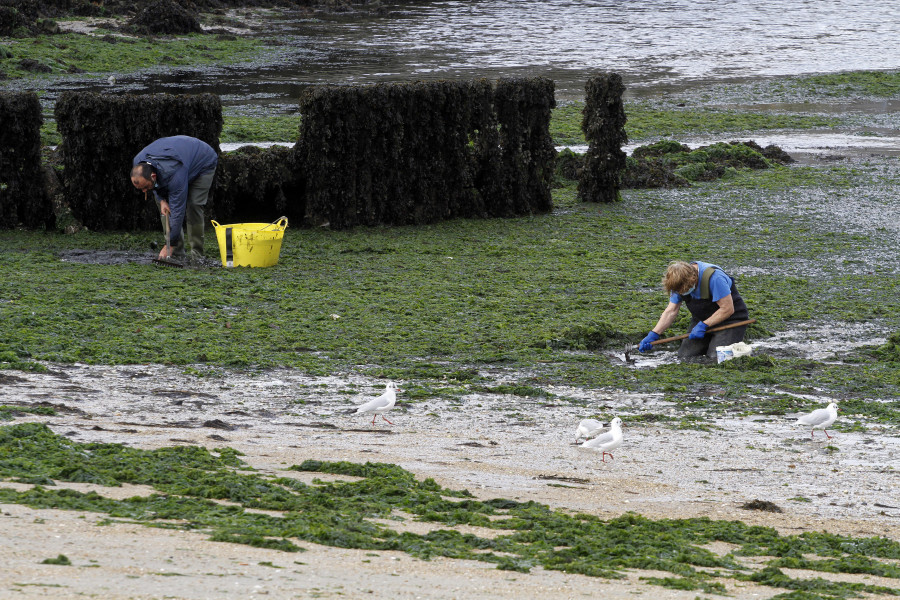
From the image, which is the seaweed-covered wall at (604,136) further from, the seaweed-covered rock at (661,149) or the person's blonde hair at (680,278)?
the person's blonde hair at (680,278)

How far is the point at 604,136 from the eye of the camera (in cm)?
1555

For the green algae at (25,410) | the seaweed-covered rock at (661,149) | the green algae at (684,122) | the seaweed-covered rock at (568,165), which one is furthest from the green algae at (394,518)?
the green algae at (684,122)

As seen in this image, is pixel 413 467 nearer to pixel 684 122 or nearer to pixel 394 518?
pixel 394 518

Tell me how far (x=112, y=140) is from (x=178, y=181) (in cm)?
203

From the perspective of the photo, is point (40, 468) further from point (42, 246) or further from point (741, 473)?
point (42, 246)

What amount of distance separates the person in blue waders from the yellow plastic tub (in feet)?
15.3

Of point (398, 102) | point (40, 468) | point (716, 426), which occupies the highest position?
point (398, 102)

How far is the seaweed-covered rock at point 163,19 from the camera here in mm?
35531

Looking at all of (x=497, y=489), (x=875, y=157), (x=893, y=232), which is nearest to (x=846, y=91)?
(x=875, y=157)

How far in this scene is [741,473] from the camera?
20.5 ft

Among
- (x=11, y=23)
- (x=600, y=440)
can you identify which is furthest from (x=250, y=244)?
(x=11, y=23)

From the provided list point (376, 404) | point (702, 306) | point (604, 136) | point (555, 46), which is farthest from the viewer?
point (555, 46)

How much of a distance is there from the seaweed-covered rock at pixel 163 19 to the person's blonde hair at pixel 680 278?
30575 mm

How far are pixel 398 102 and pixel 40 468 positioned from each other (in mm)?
9398
